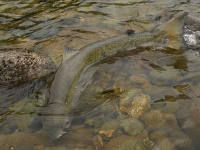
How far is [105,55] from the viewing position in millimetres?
6543

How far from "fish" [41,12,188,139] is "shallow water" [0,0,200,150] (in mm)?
151

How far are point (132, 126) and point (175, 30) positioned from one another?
2.99 meters

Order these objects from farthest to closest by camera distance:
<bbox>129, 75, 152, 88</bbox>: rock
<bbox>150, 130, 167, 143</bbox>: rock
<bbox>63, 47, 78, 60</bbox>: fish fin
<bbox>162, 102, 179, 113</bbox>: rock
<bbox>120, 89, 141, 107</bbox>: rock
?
<bbox>63, 47, 78, 60</bbox>: fish fin < <bbox>129, 75, 152, 88</bbox>: rock < <bbox>120, 89, 141, 107</bbox>: rock < <bbox>162, 102, 179, 113</bbox>: rock < <bbox>150, 130, 167, 143</bbox>: rock

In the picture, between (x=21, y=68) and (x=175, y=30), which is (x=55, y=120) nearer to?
(x=21, y=68)

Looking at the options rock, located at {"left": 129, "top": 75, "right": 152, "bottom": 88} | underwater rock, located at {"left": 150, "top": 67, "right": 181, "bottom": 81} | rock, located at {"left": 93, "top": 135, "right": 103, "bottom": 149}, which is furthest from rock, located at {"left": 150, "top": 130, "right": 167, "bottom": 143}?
underwater rock, located at {"left": 150, "top": 67, "right": 181, "bottom": 81}

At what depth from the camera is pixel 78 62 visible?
19.3ft

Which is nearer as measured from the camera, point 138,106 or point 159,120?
point 159,120

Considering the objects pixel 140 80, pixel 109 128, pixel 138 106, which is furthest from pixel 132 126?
pixel 140 80

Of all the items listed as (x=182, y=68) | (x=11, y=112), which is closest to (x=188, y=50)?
(x=182, y=68)

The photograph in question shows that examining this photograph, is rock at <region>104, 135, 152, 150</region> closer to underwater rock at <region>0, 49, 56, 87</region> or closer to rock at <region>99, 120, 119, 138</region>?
rock at <region>99, 120, 119, 138</region>

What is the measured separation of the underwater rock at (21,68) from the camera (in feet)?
19.4

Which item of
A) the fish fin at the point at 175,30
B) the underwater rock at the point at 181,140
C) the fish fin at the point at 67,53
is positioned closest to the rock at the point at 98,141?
the underwater rock at the point at 181,140

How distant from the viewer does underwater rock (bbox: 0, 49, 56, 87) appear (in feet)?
19.4

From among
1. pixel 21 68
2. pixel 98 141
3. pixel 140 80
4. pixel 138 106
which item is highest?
pixel 21 68
